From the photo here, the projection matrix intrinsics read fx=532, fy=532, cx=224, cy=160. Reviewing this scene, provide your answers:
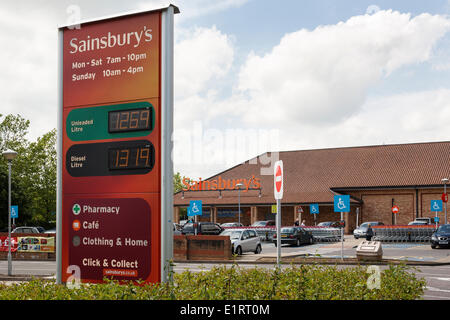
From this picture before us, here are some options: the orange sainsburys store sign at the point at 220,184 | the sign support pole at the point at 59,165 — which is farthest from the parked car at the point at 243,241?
the orange sainsburys store sign at the point at 220,184

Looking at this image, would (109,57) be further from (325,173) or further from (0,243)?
(325,173)

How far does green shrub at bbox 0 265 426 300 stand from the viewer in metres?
6.47

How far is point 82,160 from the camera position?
893cm

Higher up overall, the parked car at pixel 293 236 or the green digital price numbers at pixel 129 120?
the green digital price numbers at pixel 129 120

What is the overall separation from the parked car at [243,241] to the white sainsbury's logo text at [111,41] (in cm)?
2131

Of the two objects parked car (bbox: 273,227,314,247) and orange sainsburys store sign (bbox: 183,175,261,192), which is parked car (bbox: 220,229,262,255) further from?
orange sainsburys store sign (bbox: 183,175,261,192)

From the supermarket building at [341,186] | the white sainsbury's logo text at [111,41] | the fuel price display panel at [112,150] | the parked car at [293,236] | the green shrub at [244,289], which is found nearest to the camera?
the green shrub at [244,289]

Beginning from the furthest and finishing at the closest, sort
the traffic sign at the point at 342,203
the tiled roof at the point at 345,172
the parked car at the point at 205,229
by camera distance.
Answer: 1. the tiled roof at the point at 345,172
2. the parked car at the point at 205,229
3. the traffic sign at the point at 342,203

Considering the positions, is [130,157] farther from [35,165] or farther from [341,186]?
[35,165]

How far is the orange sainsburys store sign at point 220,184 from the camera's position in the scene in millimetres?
65688

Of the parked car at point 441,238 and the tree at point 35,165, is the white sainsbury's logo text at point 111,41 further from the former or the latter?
the tree at point 35,165
